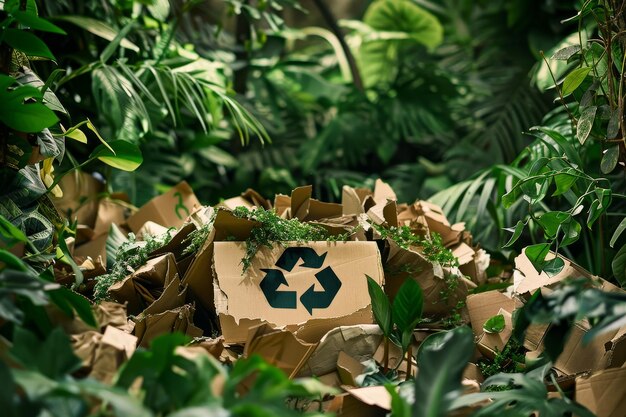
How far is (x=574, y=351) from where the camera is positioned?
1825 mm

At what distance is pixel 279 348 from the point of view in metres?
1.68

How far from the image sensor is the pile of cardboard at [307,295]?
1758 mm

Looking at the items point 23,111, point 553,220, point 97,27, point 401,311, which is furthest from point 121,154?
point 553,220

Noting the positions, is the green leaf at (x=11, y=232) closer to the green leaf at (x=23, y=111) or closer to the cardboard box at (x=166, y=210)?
the green leaf at (x=23, y=111)

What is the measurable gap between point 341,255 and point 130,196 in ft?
4.46

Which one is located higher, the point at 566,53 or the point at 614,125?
the point at 566,53

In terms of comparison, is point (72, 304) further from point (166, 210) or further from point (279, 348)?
point (166, 210)

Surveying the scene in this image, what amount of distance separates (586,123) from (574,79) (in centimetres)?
12

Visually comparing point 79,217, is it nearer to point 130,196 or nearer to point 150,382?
point 130,196

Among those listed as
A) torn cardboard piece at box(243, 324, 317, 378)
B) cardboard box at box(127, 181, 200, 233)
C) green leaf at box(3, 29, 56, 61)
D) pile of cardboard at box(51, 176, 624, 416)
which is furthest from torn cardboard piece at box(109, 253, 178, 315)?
green leaf at box(3, 29, 56, 61)

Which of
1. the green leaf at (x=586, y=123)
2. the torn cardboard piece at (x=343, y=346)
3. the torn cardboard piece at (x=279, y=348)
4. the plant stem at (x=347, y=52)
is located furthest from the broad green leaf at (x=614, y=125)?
the plant stem at (x=347, y=52)

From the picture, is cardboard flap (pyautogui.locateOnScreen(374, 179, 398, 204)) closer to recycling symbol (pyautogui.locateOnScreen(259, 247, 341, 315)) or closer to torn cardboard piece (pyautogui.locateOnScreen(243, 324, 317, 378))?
recycling symbol (pyautogui.locateOnScreen(259, 247, 341, 315))

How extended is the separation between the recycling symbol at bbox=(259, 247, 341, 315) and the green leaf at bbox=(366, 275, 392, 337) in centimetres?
21

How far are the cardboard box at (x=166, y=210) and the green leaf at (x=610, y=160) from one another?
1.31 meters
